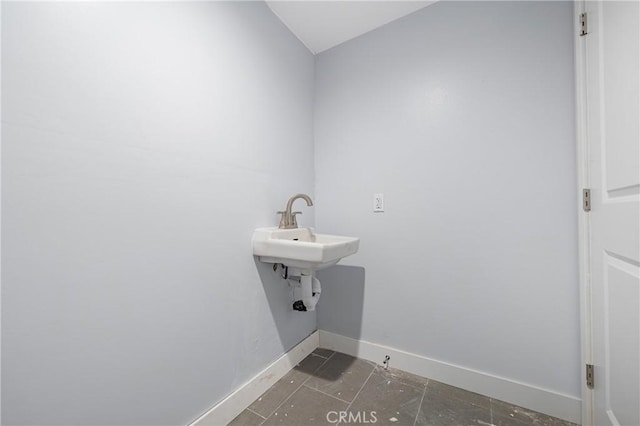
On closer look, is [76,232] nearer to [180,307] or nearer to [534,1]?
[180,307]

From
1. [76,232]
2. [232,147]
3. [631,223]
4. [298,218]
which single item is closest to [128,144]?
[76,232]

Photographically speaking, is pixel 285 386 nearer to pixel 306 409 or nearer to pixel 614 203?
pixel 306 409

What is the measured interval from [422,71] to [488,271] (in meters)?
1.19

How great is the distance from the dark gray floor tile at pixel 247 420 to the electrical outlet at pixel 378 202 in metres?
1.26

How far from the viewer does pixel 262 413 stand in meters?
1.19

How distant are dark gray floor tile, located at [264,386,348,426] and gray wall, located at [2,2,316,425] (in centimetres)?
23

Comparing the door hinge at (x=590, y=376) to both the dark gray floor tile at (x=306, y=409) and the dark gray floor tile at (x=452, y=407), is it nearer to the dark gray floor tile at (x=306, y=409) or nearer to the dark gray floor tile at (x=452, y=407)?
the dark gray floor tile at (x=452, y=407)

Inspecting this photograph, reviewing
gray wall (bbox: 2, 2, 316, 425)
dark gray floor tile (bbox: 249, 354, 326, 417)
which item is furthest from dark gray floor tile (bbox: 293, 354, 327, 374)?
gray wall (bbox: 2, 2, 316, 425)

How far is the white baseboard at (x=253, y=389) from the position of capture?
3.57ft

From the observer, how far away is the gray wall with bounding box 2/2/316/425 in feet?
2.15

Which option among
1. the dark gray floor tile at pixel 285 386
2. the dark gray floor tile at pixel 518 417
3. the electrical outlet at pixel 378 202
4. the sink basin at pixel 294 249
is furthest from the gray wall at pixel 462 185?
the sink basin at pixel 294 249

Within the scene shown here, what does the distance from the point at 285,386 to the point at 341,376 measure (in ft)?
1.08

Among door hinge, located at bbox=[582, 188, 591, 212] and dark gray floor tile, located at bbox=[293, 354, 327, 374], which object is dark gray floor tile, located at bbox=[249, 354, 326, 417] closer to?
dark gray floor tile, located at bbox=[293, 354, 327, 374]

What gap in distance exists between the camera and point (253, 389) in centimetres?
127
